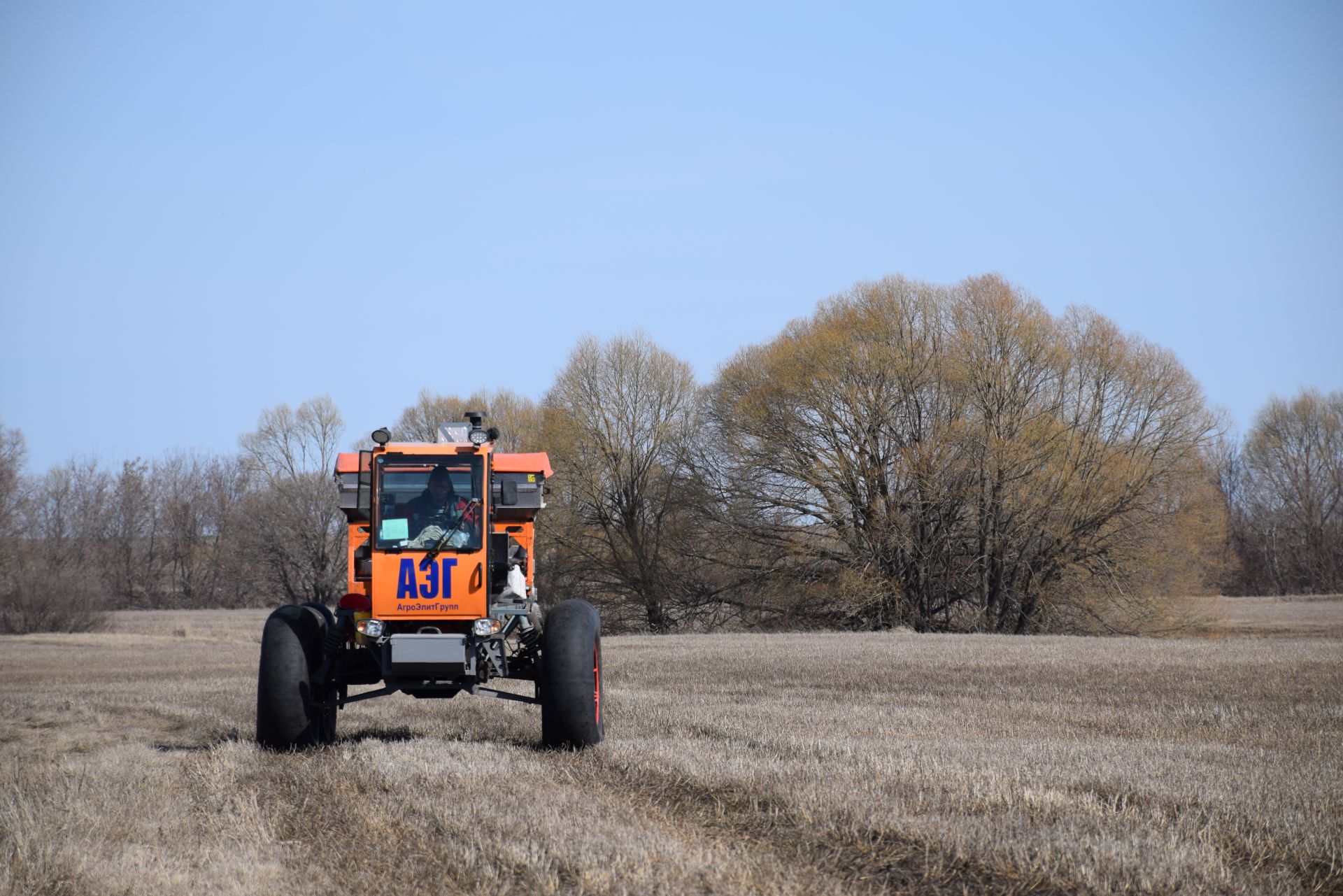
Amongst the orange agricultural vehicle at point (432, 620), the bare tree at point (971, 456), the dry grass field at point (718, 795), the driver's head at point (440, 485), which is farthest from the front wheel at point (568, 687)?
the bare tree at point (971, 456)

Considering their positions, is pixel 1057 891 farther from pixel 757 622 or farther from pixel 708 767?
pixel 757 622

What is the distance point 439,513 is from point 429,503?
0.43 ft

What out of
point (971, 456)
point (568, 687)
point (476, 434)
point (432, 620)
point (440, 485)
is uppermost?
point (971, 456)

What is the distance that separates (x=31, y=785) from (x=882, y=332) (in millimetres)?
33989

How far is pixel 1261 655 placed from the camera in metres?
18.5

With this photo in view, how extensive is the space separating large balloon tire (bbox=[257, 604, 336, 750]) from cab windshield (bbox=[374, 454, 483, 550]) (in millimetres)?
999

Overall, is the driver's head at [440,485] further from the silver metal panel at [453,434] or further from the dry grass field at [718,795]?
the dry grass field at [718,795]

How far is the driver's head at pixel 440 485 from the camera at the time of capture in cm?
1011

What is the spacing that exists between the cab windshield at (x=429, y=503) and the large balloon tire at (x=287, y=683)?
100 cm

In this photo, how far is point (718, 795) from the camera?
286 inches

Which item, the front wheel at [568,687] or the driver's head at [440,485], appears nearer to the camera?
the front wheel at [568,687]

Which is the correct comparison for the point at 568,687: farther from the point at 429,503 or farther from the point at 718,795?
the point at 718,795

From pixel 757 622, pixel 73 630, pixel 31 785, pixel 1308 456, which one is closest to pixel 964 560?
pixel 757 622

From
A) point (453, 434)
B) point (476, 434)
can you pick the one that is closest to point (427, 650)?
point (476, 434)
